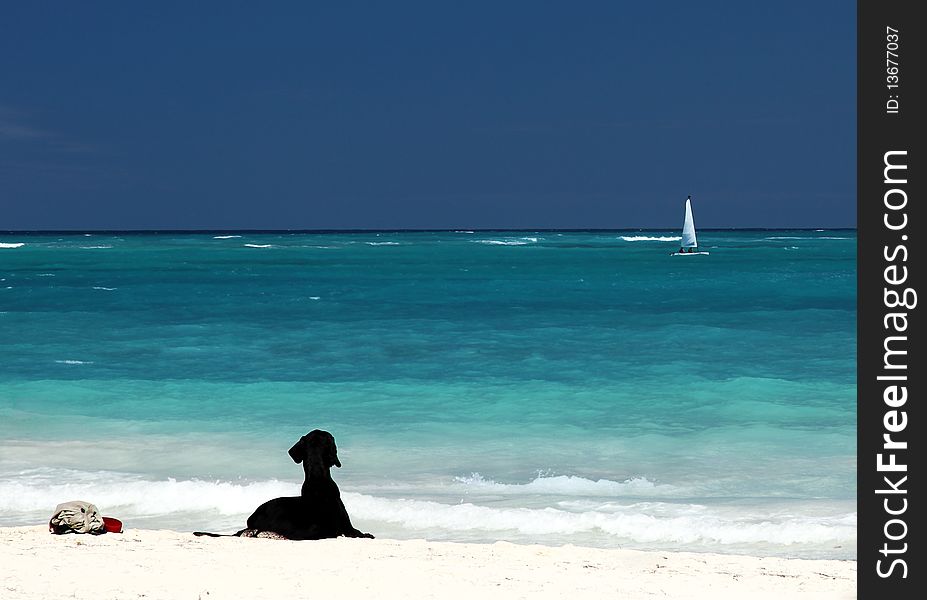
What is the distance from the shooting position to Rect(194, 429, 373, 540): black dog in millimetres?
7398

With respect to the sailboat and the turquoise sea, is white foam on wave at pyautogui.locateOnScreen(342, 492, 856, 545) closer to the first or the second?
the turquoise sea

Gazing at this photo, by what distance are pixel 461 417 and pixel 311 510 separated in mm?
6783

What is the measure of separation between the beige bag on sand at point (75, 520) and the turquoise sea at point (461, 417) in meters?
1.24

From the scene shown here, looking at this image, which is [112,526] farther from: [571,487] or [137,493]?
[571,487]

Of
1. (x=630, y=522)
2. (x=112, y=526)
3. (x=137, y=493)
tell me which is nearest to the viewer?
(x=112, y=526)

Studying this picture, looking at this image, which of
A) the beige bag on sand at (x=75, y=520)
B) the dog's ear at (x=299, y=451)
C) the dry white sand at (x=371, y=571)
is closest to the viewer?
the dry white sand at (x=371, y=571)

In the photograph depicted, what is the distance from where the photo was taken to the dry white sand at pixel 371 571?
19.1ft

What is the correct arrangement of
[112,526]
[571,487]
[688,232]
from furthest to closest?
[688,232] → [571,487] → [112,526]

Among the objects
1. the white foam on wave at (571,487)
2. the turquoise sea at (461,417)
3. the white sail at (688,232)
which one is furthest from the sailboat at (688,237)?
the white foam on wave at (571,487)

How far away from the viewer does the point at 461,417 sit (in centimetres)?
1416
